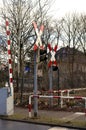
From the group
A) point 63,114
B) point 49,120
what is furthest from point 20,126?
point 63,114

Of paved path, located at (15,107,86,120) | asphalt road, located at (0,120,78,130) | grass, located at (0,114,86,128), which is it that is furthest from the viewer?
paved path, located at (15,107,86,120)

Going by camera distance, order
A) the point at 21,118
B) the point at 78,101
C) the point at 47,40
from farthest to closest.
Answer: the point at 47,40, the point at 78,101, the point at 21,118

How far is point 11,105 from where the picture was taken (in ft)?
56.4

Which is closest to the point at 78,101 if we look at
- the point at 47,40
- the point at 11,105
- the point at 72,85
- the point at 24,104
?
the point at 24,104

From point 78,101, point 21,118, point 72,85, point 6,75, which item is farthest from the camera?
point 72,85

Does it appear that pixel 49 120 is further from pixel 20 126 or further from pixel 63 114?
pixel 63 114

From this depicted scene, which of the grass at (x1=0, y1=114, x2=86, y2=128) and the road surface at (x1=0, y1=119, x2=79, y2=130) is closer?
the road surface at (x1=0, y1=119, x2=79, y2=130)

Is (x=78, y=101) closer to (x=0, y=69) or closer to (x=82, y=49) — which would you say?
(x=0, y=69)

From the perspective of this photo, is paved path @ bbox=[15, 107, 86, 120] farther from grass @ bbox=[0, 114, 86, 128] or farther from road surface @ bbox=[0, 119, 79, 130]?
road surface @ bbox=[0, 119, 79, 130]

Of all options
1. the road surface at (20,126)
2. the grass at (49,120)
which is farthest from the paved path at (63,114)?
the road surface at (20,126)

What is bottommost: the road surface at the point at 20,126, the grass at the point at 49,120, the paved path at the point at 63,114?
the road surface at the point at 20,126

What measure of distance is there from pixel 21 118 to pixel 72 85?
2637cm

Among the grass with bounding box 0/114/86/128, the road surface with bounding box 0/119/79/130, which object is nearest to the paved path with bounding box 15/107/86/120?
the grass with bounding box 0/114/86/128

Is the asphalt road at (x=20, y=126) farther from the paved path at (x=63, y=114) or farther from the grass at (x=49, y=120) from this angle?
the paved path at (x=63, y=114)
